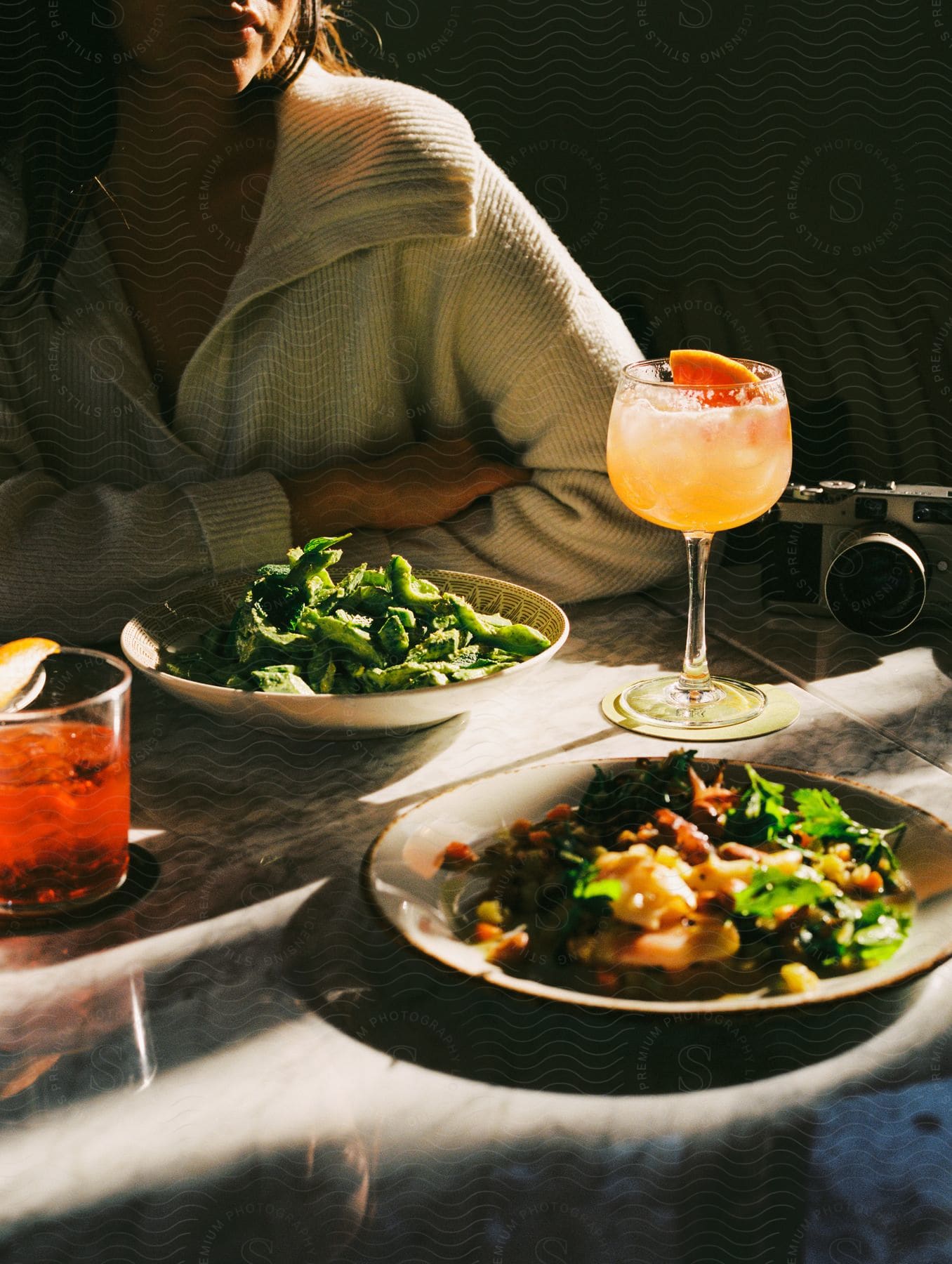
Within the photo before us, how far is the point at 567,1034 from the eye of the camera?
55 cm

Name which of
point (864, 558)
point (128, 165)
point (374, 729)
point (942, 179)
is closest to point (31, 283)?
point (128, 165)

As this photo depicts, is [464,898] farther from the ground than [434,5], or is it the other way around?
[434,5]

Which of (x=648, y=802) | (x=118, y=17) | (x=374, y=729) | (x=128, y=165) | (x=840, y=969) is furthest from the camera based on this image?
(x=128, y=165)

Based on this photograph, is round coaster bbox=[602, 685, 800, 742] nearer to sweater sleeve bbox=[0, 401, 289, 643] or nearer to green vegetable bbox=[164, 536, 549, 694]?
green vegetable bbox=[164, 536, 549, 694]

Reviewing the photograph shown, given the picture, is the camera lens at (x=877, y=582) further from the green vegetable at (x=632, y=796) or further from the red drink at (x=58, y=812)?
the red drink at (x=58, y=812)

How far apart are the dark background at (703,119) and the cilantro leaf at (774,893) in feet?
4.67

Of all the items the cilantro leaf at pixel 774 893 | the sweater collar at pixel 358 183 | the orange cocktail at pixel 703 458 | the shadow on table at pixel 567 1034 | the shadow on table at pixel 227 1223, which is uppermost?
the sweater collar at pixel 358 183

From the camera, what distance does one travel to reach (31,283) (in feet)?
4.25

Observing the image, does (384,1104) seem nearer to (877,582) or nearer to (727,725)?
(727,725)

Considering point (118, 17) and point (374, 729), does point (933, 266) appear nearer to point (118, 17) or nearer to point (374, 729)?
point (118, 17)

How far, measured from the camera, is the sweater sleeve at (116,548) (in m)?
1.11

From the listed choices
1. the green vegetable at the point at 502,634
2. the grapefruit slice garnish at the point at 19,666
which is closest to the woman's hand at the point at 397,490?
the green vegetable at the point at 502,634

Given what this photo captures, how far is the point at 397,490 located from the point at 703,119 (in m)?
1.14

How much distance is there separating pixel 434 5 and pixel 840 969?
1.84 metres
